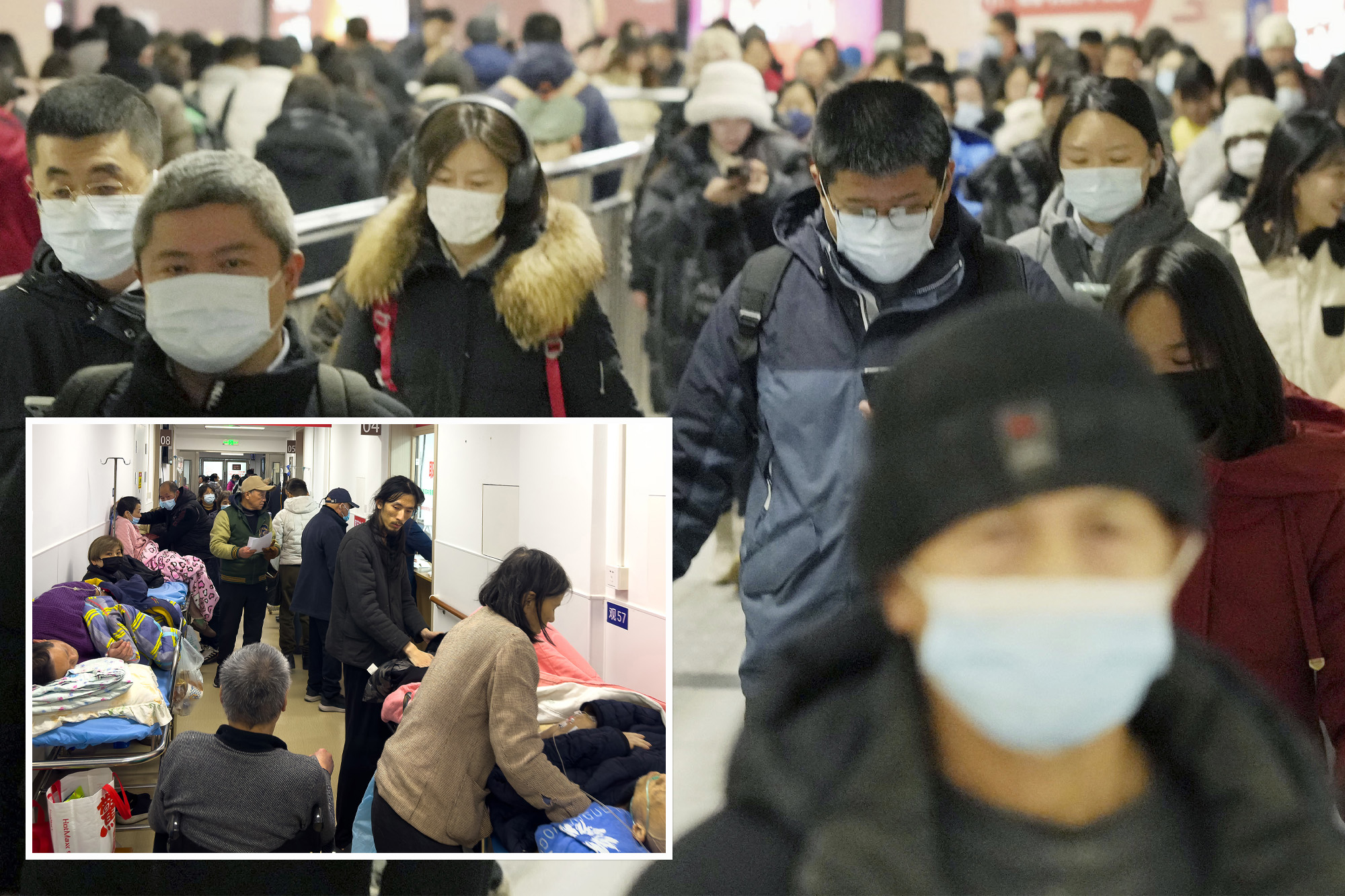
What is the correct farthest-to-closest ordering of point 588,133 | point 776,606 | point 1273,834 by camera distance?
point 588,133, point 776,606, point 1273,834

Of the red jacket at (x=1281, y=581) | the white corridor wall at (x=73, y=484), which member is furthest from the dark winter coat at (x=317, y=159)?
the red jacket at (x=1281, y=581)

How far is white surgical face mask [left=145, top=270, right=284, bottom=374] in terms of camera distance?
224 centimetres

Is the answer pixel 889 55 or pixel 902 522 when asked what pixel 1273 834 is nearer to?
pixel 902 522

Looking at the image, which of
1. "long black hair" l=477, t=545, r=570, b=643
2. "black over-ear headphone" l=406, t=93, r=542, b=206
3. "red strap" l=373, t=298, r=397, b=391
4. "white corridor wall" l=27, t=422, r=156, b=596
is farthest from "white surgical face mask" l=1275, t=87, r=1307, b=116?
"white corridor wall" l=27, t=422, r=156, b=596

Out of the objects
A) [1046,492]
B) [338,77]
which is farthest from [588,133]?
[1046,492]

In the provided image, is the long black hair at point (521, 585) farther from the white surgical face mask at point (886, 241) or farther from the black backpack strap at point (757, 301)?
the white surgical face mask at point (886, 241)

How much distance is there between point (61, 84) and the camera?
2336 mm

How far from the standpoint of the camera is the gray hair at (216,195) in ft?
7.47

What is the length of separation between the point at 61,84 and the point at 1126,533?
2.33m

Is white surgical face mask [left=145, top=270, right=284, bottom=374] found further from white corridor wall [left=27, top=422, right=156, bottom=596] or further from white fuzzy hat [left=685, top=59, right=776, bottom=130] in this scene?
white fuzzy hat [left=685, top=59, right=776, bottom=130]

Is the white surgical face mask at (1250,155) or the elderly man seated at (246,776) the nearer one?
the elderly man seated at (246,776)

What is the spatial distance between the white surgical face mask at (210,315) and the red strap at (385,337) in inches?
8.3

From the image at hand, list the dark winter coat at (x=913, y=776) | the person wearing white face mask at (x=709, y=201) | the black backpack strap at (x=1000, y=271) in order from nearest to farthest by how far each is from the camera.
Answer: the dark winter coat at (x=913, y=776), the black backpack strap at (x=1000, y=271), the person wearing white face mask at (x=709, y=201)

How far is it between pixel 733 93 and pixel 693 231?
12.5 inches
